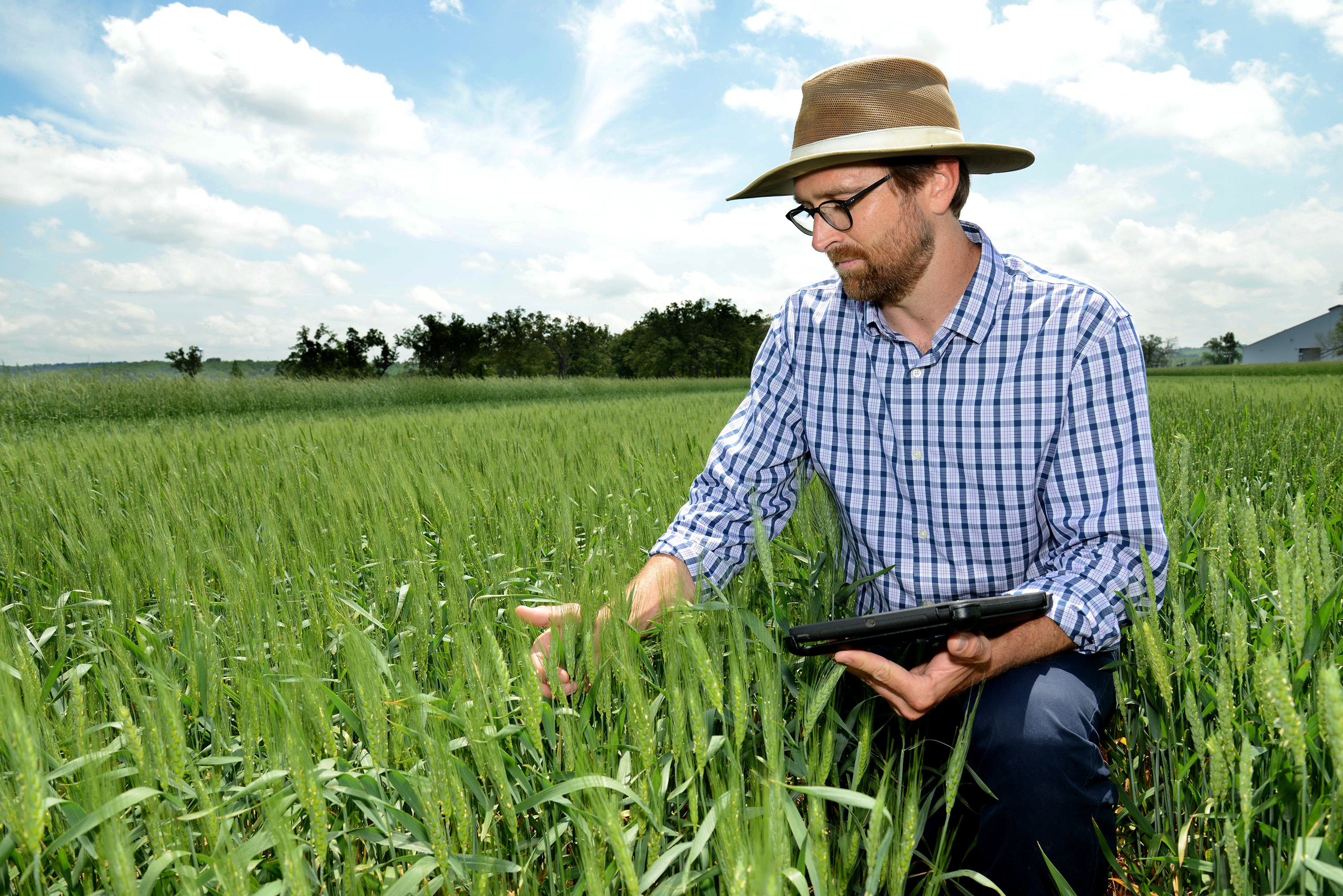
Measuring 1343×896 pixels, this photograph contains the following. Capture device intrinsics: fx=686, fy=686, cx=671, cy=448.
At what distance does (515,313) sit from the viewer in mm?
60375

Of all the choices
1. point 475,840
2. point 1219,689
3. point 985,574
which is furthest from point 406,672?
point 985,574

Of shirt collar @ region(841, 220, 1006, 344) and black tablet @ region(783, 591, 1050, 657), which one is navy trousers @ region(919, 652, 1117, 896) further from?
shirt collar @ region(841, 220, 1006, 344)

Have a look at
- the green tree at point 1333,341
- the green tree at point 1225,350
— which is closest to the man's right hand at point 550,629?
the green tree at point 1333,341

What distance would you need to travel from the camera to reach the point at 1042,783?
1307 mm

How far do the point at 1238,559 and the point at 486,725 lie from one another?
212cm

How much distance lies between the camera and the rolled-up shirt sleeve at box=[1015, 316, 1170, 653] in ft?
4.81

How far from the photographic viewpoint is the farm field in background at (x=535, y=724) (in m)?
0.83

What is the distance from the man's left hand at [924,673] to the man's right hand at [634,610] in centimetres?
35

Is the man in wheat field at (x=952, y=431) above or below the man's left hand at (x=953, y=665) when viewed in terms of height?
above

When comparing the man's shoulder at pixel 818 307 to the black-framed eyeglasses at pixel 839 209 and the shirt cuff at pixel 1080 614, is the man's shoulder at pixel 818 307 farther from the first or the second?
the shirt cuff at pixel 1080 614

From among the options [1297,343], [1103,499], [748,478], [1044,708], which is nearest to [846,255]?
[748,478]

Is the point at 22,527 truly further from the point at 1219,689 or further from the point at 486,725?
the point at 1219,689

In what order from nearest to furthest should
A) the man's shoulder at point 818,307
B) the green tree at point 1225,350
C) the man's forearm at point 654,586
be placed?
the man's forearm at point 654,586 < the man's shoulder at point 818,307 < the green tree at point 1225,350

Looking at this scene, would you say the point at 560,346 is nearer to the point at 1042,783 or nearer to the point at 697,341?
the point at 697,341
